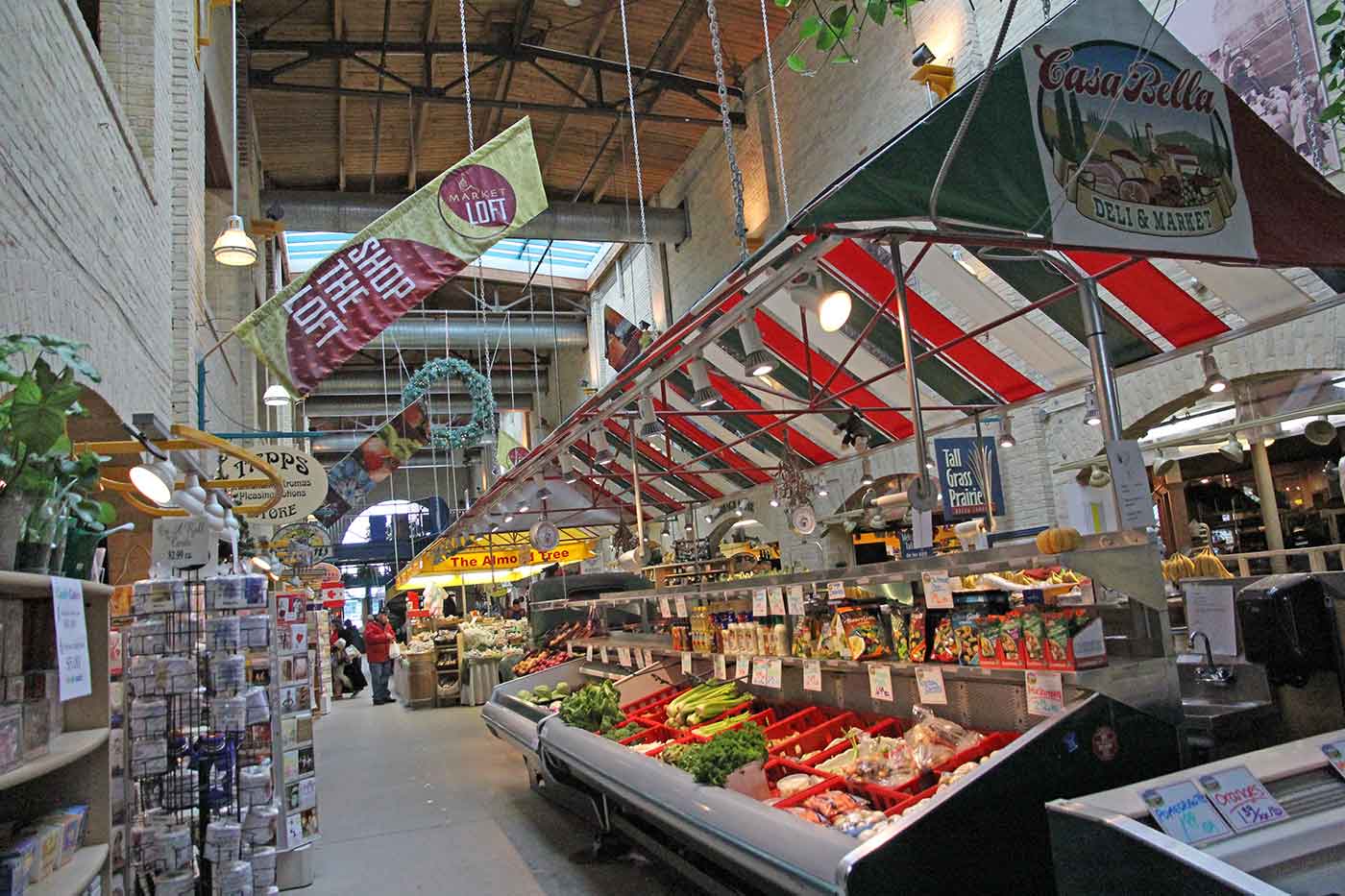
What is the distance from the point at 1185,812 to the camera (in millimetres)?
2098

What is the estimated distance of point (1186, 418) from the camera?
8.42 metres

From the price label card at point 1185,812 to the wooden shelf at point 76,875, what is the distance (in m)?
2.81

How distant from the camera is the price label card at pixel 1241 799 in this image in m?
2.12

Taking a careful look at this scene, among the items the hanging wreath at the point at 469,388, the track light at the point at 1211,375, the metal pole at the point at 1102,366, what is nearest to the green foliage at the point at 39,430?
the metal pole at the point at 1102,366

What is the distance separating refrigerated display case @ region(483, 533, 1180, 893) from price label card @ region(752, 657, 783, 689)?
0.02 m

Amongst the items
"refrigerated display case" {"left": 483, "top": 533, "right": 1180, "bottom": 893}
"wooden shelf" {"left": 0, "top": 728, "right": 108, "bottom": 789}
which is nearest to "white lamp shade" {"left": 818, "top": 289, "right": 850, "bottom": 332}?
"refrigerated display case" {"left": 483, "top": 533, "right": 1180, "bottom": 893}

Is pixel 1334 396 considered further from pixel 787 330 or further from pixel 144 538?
pixel 144 538

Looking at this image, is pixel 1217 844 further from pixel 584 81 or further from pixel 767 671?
pixel 584 81

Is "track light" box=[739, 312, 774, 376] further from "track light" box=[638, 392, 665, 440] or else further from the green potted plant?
the green potted plant

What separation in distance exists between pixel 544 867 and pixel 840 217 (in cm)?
449

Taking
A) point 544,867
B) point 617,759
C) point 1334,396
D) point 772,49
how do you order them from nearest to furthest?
point 617,759 → point 544,867 → point 1334,396 → point 772,49

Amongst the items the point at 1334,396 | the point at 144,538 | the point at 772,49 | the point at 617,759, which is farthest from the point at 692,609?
the point at 772,49

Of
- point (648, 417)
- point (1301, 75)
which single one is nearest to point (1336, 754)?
point (648, 417)

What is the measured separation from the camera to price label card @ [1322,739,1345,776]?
2.33 meters
